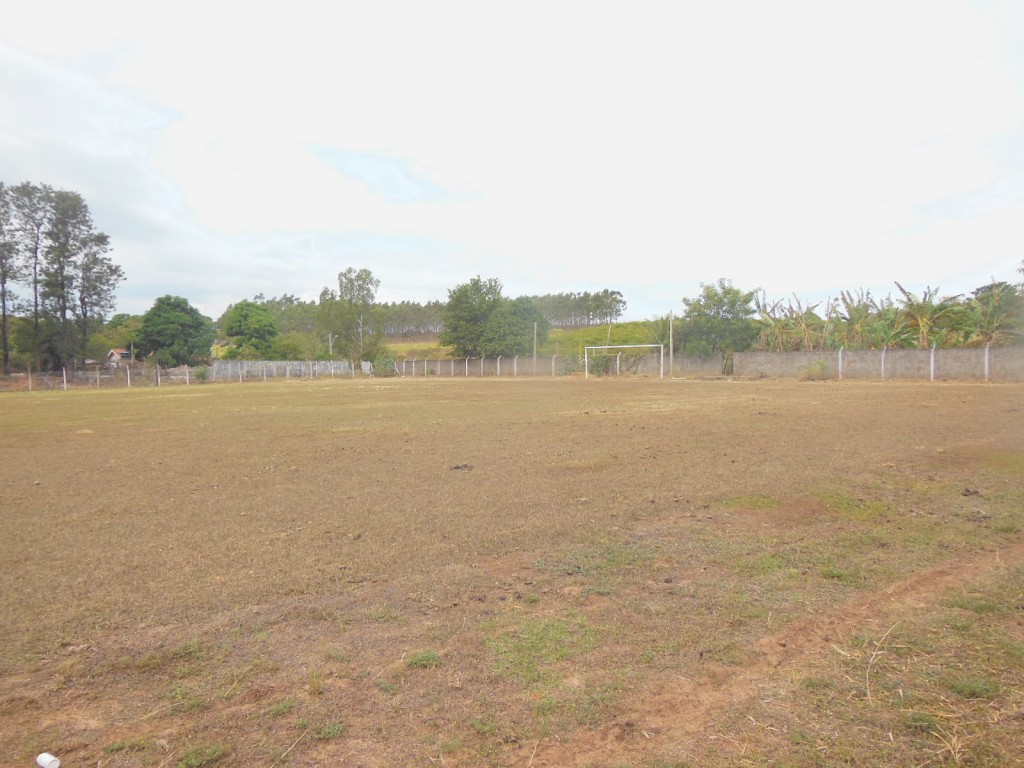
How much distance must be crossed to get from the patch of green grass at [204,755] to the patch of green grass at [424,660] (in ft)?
2.62

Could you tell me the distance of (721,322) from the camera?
137ft

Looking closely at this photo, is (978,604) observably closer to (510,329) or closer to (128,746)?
(128,746)

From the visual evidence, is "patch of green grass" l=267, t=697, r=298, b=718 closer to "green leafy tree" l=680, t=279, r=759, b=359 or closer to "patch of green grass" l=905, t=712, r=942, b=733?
"patch of green grass" l=905, t=712, r=942, b=733

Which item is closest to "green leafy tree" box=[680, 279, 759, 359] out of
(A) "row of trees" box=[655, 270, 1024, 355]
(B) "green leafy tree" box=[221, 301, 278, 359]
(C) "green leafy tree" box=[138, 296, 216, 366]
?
(A) "row of trees" box=[655, 270, 1024, 355]

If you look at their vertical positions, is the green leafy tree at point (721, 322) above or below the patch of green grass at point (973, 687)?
above

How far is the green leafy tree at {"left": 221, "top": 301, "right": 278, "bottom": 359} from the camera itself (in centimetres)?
8044

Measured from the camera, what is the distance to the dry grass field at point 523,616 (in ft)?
6.97

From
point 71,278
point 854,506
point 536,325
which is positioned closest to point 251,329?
point 71,278

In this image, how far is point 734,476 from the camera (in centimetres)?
656

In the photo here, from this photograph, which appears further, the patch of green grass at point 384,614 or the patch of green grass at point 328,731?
the patch of green grass at point 384,614

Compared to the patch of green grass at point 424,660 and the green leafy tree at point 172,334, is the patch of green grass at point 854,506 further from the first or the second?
the green leafy tree at point 172,334

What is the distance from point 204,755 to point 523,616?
1.59m

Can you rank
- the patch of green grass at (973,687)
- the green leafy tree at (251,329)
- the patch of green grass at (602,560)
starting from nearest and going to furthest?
the patch of green grass at (973,687)
the patch of green grass at (602,560)
the green leafy tree at (251,329)

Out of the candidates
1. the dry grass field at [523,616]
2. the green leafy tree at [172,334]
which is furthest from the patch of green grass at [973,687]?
the green leafy tree at [172,334]
